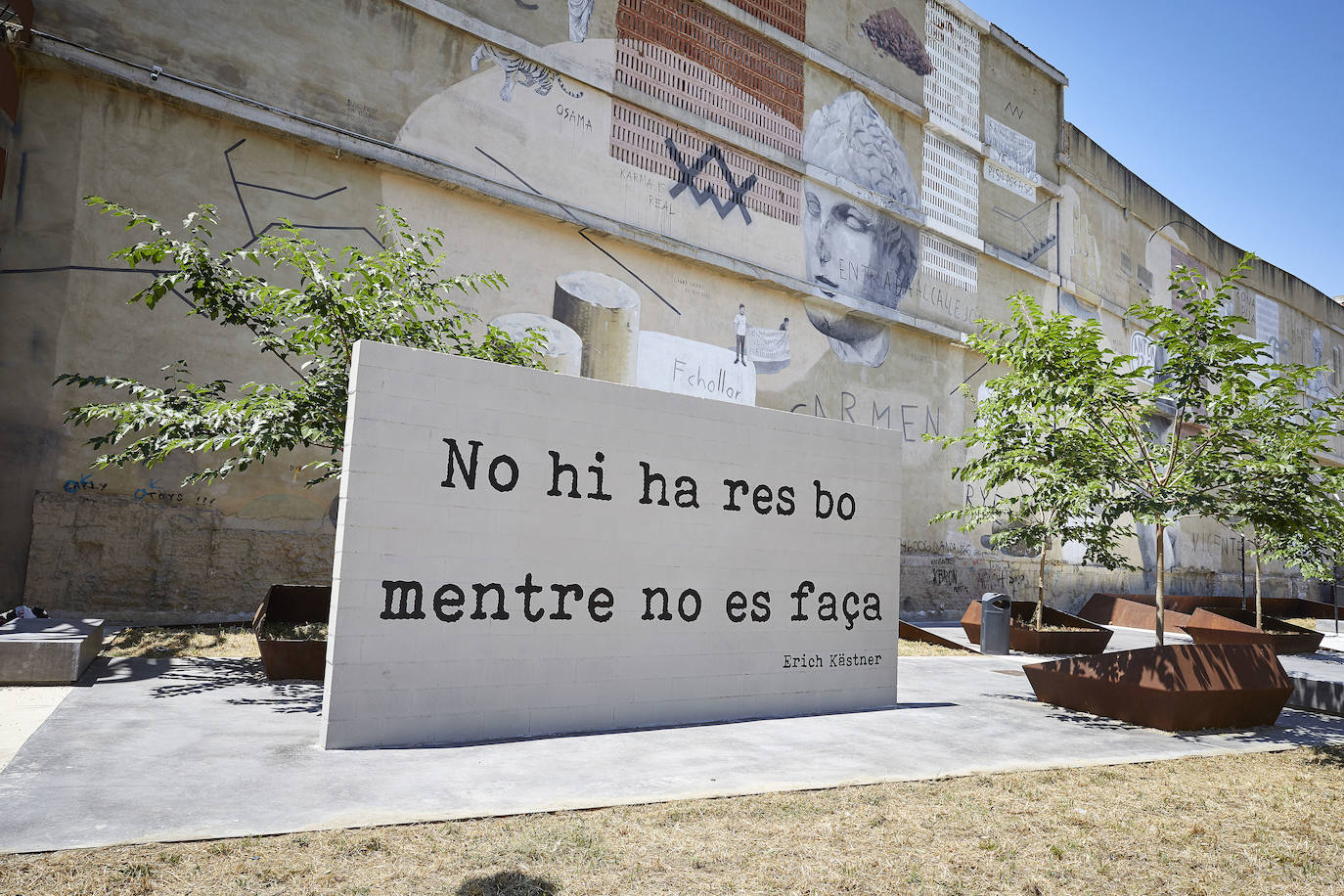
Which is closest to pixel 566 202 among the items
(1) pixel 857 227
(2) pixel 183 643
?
(1) pixel 857 227

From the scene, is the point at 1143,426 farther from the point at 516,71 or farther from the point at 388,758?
the point at 516,71

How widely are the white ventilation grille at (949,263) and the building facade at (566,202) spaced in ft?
0.34

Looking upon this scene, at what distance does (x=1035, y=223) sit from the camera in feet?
91.4

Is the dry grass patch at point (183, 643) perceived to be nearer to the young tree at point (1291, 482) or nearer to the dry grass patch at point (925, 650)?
the dry grass patch at point (925, 650)

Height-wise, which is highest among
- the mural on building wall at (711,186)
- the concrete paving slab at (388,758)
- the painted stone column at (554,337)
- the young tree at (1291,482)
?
the mural on building wall at (711,186)

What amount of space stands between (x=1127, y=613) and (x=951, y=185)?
12186 mm

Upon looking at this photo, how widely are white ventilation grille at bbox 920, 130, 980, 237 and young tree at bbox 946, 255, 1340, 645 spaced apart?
50.0 feet

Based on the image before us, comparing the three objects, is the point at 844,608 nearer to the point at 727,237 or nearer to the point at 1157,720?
the point at 1157,720

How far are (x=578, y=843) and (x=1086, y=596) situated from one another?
90.4ft

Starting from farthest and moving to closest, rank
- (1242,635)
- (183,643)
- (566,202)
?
(1242,635) → (566,202) → (183,643)

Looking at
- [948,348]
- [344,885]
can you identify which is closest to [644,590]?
[344,885]

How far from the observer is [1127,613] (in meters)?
23.2

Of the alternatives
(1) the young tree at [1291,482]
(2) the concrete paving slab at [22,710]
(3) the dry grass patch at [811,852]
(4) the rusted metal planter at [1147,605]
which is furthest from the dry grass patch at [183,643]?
(4) the rusted metal planter at [1147,605]

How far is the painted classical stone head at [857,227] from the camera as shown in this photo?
21438mm
